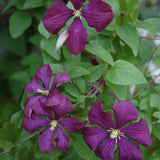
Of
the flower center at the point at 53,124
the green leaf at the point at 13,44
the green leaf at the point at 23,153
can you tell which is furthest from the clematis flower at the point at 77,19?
the green leaf at the point at 13,44

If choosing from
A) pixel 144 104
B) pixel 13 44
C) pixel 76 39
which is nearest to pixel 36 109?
pixel 76 39

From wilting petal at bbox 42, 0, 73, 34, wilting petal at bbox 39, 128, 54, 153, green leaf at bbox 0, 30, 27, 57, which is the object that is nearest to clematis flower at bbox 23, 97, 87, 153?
wilting petal at bbox 39, 128, 54, 153

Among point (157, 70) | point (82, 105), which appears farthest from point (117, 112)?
point (157, 70)

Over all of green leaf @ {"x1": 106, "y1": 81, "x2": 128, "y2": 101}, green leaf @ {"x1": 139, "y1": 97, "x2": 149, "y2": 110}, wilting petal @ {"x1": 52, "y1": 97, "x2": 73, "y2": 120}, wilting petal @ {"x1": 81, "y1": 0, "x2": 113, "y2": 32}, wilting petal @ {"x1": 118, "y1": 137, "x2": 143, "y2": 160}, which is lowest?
wilting petal @ {"x1": 118, "y1": 137, "x2": 143, "y2": 160}

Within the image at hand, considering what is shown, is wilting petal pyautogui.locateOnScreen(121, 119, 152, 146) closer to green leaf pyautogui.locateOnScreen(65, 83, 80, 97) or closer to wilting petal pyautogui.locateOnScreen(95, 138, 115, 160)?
wilting petal pyautogui.locateOnScreen(95, 138, 115, 160)

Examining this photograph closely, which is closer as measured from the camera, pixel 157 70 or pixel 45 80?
pixel 45 80

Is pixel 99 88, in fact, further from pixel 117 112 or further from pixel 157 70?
pixel 157 70

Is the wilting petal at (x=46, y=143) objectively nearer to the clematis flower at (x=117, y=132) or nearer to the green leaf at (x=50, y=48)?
the clematis flower at (x=117, y=132)
